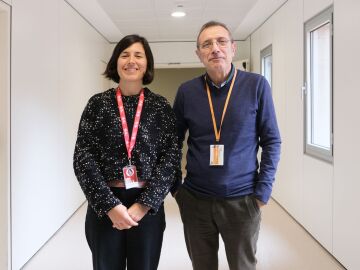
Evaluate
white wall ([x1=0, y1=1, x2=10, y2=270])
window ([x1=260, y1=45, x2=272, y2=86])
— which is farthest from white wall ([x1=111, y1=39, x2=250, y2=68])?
white wall ([x1=0, y1=1, x2=10, y2=270])

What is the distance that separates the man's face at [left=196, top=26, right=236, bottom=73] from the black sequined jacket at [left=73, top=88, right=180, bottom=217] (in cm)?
32

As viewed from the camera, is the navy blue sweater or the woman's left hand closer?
the woman's left hand

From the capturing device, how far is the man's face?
158 cm

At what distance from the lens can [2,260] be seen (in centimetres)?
263

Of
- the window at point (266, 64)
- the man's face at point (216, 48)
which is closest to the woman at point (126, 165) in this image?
the man's face at point (216, 48)

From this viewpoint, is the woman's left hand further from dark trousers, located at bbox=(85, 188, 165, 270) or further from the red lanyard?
→ the red lanyard

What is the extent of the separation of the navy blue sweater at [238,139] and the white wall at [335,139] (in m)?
1.31

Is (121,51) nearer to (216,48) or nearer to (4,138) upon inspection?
(216,48)

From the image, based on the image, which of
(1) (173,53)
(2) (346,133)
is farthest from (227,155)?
(1) (173,53)

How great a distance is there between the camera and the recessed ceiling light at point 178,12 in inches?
182

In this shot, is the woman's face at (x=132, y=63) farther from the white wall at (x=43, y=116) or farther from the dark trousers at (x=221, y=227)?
the white wall at (x=43, y=116)

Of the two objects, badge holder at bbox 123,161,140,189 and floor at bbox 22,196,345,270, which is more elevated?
badge holder at bbox 123,161,140,189

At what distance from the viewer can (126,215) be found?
1383 millimetres

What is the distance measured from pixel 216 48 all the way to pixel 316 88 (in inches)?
98.0
